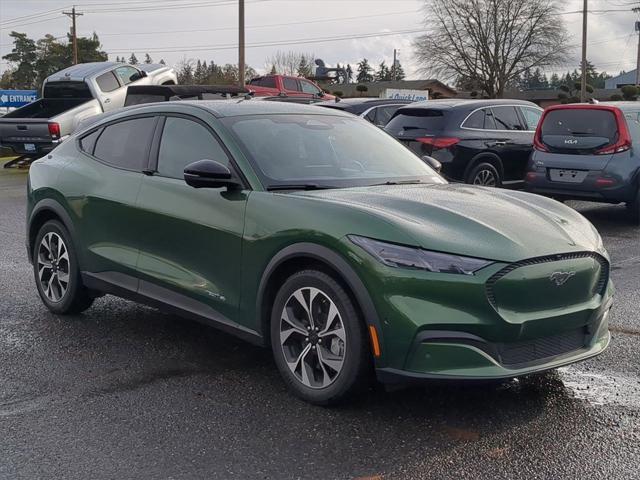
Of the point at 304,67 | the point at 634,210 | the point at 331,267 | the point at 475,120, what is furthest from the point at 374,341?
the point at 304,67

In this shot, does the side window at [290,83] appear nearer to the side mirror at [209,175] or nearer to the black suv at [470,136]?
the black suv at [470,136]

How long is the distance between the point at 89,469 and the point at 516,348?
2.05m

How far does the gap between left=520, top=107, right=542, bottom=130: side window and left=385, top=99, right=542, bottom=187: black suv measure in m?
0.12

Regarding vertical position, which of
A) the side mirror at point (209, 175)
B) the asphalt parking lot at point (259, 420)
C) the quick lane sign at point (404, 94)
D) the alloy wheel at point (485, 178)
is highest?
the quick lane sign at point (404, 94)

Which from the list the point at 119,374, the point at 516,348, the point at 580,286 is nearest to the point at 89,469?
the point at 119,374

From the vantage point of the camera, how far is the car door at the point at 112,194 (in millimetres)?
5391

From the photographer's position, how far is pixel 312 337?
166 inches

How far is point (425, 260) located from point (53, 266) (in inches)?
138

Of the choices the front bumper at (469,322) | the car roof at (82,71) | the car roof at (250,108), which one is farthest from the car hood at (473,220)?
the car roof at (82,71)

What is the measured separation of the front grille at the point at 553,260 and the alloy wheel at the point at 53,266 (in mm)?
3537

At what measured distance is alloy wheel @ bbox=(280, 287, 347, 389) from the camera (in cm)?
410

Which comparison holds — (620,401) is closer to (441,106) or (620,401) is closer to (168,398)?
(168,398)

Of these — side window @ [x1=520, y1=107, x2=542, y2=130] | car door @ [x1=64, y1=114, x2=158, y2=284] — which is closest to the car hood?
car door @ [x1=64, y1=114, x2=158, y2=284]

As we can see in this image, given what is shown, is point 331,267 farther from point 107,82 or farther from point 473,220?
point 107,82
